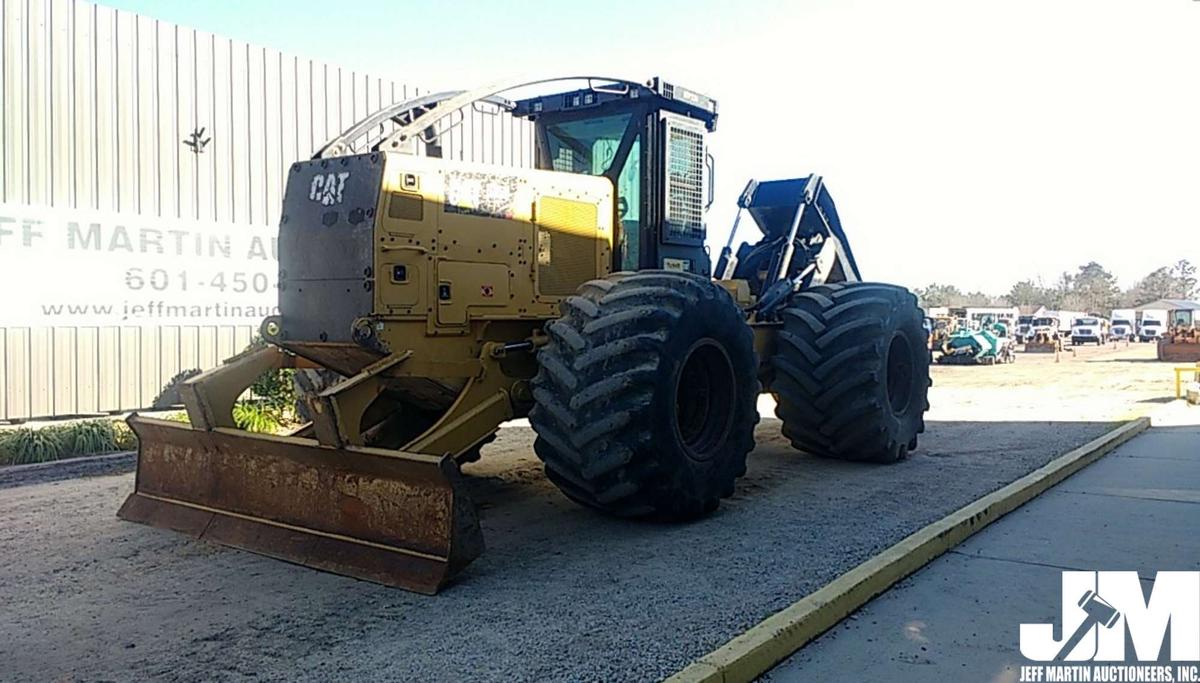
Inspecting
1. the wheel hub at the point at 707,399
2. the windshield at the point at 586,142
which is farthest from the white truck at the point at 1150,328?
the wheel hub at the point at 707,399

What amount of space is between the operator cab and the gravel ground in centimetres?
220

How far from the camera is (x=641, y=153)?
25.5 ft

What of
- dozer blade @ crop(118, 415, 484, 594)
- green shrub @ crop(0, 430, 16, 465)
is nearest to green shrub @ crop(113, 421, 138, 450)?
green shrub @ crop(0, 430, 16, 465)

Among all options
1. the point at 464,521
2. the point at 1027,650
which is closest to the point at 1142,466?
the point at 1027,650

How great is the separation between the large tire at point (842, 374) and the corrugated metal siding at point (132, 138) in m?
8.10

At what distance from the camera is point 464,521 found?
505 cm

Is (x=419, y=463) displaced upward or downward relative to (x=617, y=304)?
downward

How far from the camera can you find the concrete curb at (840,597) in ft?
13.0

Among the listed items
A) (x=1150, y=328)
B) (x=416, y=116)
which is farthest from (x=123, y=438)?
(x=1150, y=328)

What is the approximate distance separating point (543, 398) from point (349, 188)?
1.89 metres

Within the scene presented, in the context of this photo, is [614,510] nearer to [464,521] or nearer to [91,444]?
[464,521]

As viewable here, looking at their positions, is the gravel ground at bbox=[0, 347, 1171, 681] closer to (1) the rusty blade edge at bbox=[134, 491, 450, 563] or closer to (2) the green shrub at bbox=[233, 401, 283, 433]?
(1) the rusty blade edge at bbox=[134, 491, 450, 563]

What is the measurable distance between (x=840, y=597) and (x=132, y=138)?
1082 cm

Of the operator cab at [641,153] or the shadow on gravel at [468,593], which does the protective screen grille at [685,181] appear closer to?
the operator cab at [641,153]
